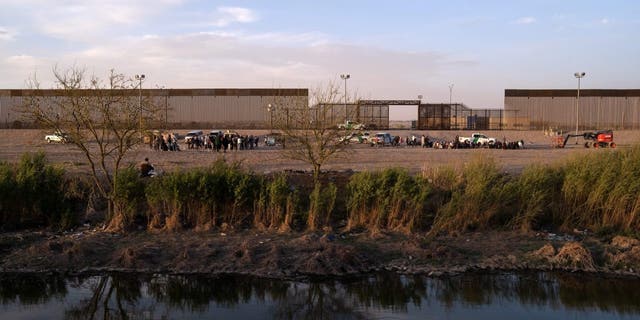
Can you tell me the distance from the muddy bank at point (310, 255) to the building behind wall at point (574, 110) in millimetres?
69053

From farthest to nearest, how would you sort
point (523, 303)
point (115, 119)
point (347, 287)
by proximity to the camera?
point (115, 119) → point (347, 287) → point (523, 303)

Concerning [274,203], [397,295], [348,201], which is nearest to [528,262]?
[397,295]

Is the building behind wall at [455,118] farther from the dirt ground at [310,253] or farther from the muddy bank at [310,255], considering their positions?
the muddy bank at [310,255]

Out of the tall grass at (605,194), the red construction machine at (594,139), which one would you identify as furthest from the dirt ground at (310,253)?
the red construction machine at (594,139)

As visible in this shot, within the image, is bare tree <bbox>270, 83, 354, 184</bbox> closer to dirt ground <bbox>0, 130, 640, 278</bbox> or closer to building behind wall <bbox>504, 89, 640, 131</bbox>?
dirt ground <bbox>0, 130, 640, 278</bbox>

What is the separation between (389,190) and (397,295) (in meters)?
4.63

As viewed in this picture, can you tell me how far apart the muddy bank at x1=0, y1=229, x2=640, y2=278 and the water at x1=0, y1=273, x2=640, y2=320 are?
14.9 inches

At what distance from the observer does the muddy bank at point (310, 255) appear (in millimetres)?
11242

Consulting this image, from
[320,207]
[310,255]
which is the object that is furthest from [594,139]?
[310,255]

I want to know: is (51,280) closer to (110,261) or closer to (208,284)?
(110,261)

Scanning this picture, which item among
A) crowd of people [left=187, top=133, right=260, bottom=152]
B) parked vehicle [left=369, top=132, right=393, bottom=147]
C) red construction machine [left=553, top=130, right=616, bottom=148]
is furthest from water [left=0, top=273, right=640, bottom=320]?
red construction machine [left=553, top=130, right=616, bottom=148]

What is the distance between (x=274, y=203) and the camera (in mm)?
14109

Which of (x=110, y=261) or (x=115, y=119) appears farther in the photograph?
(x=115, y=119)

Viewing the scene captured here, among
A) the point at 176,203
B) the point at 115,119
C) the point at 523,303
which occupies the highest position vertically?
the point at 115,119
